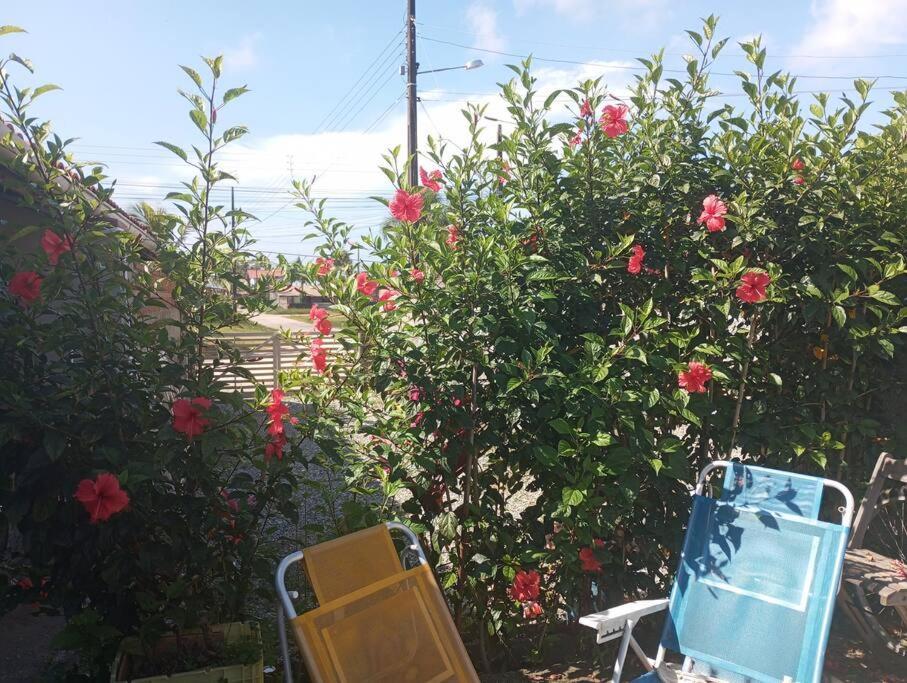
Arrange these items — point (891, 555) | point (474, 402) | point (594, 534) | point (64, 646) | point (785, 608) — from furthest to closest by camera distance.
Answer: point (891, 555)
point (594, 534)
point (474, 402)
point (785, 608)
point (64, 646)

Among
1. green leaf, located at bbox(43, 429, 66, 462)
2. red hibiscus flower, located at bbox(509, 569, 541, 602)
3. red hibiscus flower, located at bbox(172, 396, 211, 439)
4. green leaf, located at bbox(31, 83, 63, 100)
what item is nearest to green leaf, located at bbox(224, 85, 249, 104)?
green leaf, located at bbox(31, 83, 63, 100)

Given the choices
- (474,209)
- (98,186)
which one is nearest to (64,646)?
(98,186)

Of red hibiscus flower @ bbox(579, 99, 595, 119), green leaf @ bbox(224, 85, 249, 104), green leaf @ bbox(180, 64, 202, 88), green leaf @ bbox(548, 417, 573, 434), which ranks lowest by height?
green leaf @ bbox(548, 417, 573, 434)

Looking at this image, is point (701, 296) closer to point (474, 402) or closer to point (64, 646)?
point (474, 402)

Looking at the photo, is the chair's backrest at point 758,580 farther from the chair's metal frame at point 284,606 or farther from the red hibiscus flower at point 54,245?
the red hibiscus flower at point 54,245

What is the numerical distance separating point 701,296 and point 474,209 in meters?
0.92

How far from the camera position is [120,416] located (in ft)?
7.06

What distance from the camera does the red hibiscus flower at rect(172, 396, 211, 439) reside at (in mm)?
2104

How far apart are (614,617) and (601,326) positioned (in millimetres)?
1125

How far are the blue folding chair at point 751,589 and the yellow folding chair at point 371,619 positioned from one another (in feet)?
1.70

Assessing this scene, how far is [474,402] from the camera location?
2.63 meters

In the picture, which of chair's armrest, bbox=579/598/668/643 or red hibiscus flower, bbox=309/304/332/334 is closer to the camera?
chair's armrest, bbox=579/598/668/643

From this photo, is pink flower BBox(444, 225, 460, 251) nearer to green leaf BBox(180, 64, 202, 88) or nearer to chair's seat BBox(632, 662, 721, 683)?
green leaf BBox(180, 64, 202, 88)

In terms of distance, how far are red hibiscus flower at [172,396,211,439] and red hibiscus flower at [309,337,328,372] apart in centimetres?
58
